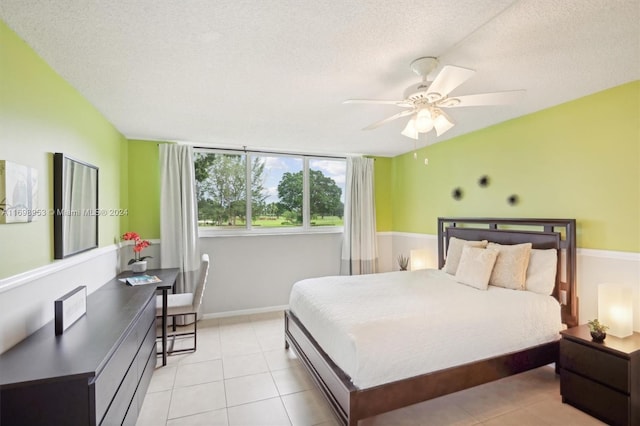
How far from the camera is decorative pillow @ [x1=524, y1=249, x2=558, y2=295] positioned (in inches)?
106

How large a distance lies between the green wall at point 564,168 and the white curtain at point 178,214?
352cm

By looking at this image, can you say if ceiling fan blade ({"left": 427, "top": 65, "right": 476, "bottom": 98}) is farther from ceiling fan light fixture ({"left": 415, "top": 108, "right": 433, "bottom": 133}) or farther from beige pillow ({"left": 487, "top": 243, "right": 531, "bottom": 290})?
beige pillow ({"left": 487, "top": 243, "right": 531, "bottom": 290})

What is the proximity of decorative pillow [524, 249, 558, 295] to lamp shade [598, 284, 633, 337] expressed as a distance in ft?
1.29

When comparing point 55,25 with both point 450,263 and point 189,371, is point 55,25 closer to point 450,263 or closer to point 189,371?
point 189,371

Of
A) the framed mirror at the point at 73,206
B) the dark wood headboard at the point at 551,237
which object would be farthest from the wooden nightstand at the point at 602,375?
the framed mirror at the point at 73,206

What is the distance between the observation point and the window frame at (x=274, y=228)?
14.5 ft

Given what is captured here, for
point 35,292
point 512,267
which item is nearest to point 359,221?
point 512,267

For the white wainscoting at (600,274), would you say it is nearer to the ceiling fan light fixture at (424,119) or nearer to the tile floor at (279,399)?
the tile floor at (279,399)

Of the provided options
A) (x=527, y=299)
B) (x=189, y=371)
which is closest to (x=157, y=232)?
(x=189, y=371)

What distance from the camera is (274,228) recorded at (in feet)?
15.6

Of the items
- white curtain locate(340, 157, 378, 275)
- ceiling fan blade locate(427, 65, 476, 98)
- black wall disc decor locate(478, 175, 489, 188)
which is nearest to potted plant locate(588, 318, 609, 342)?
black wall disc decor locate(478, 175, 489, 188)

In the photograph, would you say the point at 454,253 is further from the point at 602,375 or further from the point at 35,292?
the point at 35,292

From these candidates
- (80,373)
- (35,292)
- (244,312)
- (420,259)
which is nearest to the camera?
(80,373)

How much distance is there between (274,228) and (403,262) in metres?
2.10
